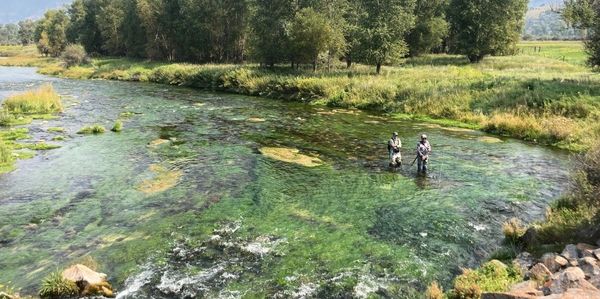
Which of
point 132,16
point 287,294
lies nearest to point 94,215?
point 287,294

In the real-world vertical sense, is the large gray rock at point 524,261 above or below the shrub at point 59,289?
above

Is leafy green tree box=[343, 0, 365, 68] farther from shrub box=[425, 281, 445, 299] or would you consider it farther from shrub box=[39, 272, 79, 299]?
shrub box=[39, 272, 79, 299]


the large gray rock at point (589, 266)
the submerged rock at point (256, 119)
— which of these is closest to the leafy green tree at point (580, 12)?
the submerged rock at point (256, 119)

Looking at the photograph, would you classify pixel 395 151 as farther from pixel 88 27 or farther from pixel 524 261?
pixel 88 27

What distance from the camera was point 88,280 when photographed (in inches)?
486

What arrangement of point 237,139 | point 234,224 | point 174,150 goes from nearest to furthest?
point 234,224 < point 174,150 < point 237,139

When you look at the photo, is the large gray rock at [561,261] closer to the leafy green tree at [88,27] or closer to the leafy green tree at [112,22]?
the leafy green tree at [112,22]

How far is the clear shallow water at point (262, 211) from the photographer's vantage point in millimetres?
13500

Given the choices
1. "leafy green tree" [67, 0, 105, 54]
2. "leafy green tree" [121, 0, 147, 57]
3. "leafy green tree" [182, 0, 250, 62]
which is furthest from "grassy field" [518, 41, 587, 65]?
"leafy green tree" [67, 0, 105, 54]

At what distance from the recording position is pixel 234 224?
17.1 m

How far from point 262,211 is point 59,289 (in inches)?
319

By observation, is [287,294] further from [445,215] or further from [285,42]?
[285,42]

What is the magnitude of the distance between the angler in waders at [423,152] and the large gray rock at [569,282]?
42.6ft

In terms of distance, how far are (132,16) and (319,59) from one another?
5490 centimetres
